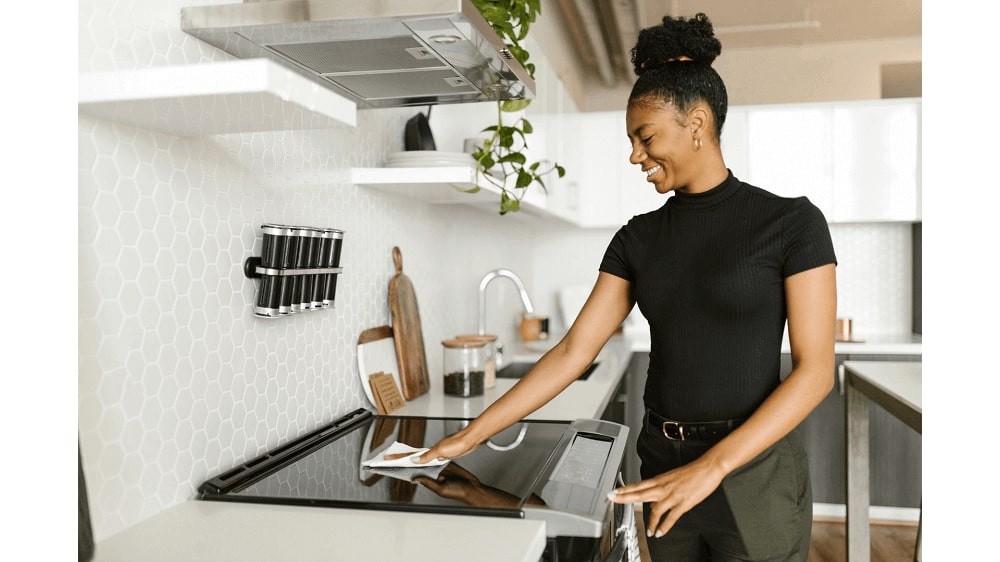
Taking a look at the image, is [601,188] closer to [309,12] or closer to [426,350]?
[426,350]

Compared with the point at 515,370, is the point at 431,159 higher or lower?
higher

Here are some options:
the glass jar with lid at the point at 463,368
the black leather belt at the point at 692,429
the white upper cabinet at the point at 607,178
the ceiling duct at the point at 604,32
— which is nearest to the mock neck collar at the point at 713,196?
the black leather belt at the point at 692,429

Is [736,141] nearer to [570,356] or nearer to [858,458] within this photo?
[858,458]

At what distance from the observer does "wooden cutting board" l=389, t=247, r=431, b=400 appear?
226cm

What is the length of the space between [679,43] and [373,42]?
1.78 feet

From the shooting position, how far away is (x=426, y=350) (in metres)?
2.66

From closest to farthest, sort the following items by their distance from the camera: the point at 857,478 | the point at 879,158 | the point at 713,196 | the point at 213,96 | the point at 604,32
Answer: the point at 213,96, the point at 713,196, the point at 857,478, the point at 879,158, the point at 604,32

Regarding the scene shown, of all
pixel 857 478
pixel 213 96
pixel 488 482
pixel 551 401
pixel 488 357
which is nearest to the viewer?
pixel 213 96

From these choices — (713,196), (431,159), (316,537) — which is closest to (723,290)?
(713,196)

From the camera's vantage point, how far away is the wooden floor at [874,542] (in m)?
3.24

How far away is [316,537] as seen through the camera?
1077 mm

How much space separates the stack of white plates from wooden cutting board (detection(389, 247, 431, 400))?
368 millimetres

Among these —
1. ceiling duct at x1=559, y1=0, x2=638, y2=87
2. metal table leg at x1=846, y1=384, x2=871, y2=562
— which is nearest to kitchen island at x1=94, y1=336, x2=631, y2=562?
metal table leg at x1=846, y1=384, x2=871, y2=562
